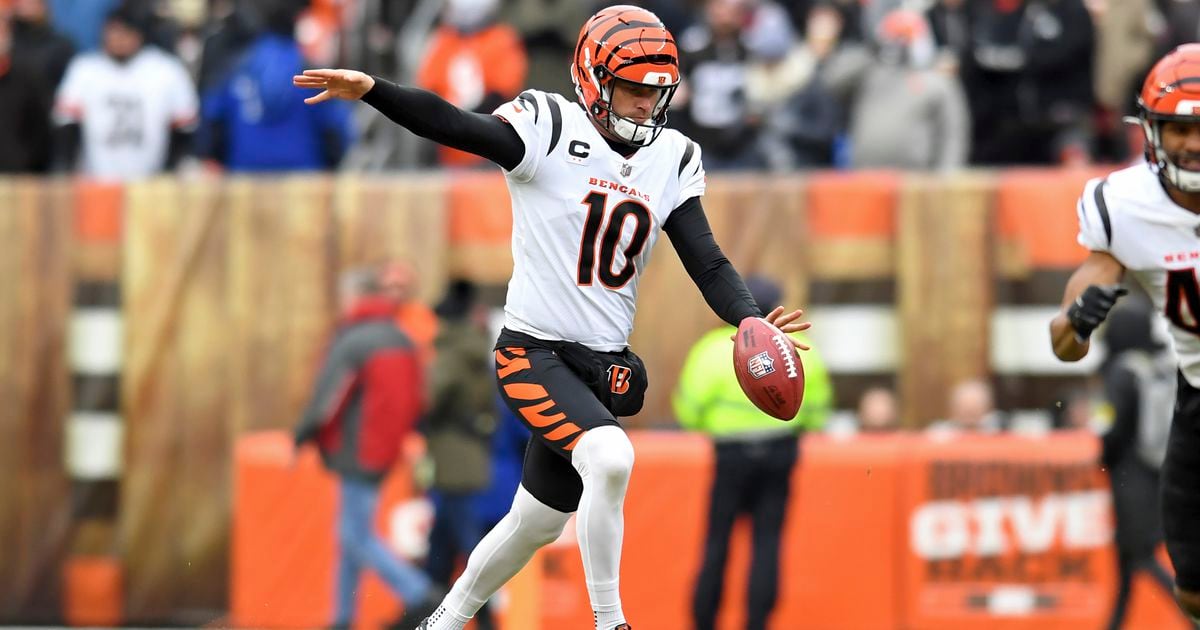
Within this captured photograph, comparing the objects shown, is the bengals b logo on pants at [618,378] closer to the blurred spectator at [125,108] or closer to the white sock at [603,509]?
the white sock at [603,509]

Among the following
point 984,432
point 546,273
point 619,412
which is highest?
point 546,273

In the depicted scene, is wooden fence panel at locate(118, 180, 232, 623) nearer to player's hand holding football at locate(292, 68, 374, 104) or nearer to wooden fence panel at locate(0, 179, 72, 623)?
wooden fence panel at locate(0, 179, 72, 623)

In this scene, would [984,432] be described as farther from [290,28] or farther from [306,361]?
[290,28]

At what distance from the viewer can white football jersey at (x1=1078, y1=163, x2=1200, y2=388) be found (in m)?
Result: 6.19

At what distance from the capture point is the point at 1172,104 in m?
5.99

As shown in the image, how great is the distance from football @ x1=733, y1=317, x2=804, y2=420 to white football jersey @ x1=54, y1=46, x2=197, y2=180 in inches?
259

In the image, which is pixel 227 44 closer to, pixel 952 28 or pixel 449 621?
pixel 952 28

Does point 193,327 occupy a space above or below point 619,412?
below

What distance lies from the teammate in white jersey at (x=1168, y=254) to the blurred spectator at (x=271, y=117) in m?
6.10

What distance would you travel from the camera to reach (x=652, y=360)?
1073 centimetres

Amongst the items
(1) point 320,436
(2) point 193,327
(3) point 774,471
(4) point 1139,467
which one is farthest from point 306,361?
(4) point 1139,467

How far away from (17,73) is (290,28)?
1885 millimetres

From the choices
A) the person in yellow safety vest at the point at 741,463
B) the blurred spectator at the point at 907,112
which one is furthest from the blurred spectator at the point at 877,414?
the blurred spectator at the point at 907,112

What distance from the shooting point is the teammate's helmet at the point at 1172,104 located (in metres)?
5.98
